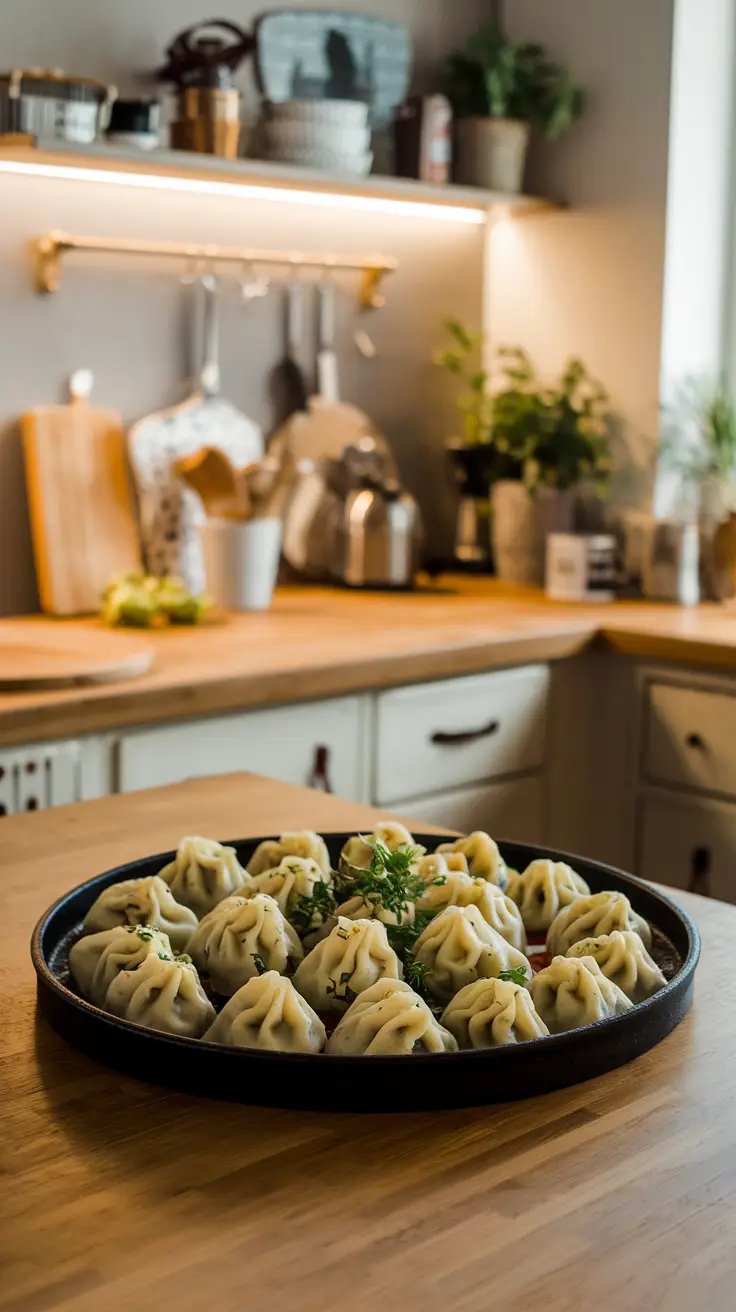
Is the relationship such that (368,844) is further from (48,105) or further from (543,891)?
(48,105)

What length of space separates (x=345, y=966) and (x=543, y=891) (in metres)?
0.22

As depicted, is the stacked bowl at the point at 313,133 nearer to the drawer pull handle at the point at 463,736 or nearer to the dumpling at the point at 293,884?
the drawer pull handle at the point at 463,736

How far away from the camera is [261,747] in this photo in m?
2.26

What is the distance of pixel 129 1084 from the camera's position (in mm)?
839

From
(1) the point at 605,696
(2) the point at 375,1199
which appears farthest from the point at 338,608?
(2) the point at 375,1199

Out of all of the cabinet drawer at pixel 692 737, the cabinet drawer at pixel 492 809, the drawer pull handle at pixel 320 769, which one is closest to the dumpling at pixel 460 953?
the drawer pull handle at pixel 320 769

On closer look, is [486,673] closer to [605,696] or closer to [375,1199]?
Answer: [605,696]

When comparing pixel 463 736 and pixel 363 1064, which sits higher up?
pixel 363 1064

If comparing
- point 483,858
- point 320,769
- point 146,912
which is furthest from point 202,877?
point 320,769

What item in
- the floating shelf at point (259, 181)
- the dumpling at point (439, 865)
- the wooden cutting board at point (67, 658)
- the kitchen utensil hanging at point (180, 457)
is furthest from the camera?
the kitchen utensil hanging at point (180, 457)

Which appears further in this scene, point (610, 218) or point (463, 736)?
point (610, 218)

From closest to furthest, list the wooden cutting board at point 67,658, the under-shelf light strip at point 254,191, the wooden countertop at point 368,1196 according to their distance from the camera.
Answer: the wooden countertop at point 368,1196 < the wooden cutting board at point 67,658 < the under-shelf light strip at point 254,191

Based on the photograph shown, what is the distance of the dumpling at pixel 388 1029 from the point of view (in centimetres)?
81

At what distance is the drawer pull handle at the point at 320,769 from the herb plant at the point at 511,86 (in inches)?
60.2
